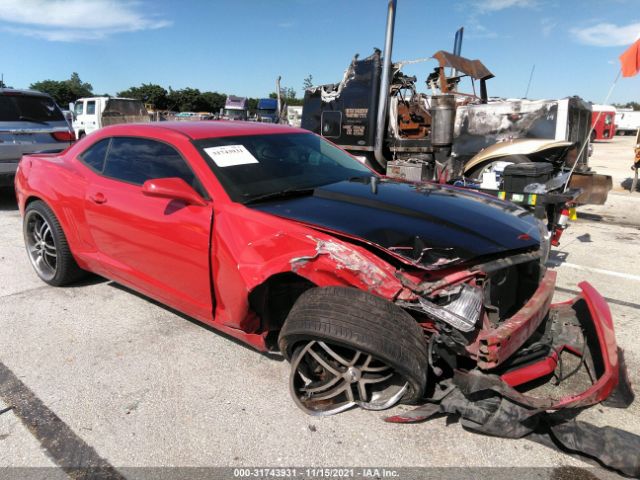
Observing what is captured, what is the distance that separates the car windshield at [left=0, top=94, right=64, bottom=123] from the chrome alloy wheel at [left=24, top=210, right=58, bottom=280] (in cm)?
396

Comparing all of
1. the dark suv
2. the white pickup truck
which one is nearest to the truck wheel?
the dark suv

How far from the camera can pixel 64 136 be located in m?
7.75

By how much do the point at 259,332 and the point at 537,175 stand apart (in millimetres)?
3397

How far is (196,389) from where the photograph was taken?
2.72 m

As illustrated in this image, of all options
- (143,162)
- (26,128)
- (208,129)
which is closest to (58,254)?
(143,162)

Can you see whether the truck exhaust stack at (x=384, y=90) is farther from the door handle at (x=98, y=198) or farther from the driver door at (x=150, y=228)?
the door handle at (x=98, y=198)

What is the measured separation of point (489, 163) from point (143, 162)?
5184 millimetres

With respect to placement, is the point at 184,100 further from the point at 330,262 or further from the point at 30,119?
the point at 330,262

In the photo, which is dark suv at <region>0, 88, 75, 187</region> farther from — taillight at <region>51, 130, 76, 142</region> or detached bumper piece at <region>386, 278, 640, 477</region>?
detached bumper piece at <region>386, 278, 640, 477</region>

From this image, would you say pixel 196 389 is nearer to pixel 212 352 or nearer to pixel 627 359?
pixel 212 352

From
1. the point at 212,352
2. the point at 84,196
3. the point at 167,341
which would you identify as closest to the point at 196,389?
the point at 212,352

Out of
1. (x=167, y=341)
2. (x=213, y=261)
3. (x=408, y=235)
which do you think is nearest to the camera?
(x=408, y=235)

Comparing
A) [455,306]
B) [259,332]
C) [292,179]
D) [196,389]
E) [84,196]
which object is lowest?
[196,389]

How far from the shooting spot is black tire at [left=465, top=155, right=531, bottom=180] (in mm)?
6366
